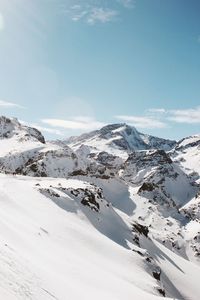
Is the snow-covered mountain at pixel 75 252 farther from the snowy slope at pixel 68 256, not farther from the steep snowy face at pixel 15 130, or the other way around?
the steep snowy face at pixel 15 130

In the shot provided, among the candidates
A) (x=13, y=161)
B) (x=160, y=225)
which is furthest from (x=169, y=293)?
(x=13, y=161)

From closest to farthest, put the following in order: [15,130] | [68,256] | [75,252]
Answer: [68,256] < [75,252] < [15,130]

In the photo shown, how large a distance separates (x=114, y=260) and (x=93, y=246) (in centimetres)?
231

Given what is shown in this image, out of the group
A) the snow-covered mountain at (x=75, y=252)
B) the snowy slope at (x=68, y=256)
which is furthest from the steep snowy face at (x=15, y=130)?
the snowy slope at (x=68, y=256)

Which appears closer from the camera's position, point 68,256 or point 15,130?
point 68,256

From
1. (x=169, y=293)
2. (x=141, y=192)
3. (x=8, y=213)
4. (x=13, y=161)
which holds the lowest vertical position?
(x=141, y=192)

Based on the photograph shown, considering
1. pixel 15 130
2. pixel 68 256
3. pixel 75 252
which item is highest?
pixel 68 256

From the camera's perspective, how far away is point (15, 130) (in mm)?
158875

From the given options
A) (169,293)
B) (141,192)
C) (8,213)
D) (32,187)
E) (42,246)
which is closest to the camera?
(42,246)

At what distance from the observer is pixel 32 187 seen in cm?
4753

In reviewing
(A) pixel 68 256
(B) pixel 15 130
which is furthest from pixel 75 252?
(B) pixel 15 130

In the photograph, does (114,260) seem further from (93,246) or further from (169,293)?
(169,293)

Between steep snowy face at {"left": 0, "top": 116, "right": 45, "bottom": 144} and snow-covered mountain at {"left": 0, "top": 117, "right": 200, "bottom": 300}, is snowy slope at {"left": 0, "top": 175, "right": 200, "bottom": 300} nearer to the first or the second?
snow-covered mountain at {"left": 0, "top": 117, "right": 200, "bottom": 300}

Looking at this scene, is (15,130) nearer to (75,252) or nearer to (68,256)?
(75,252)
